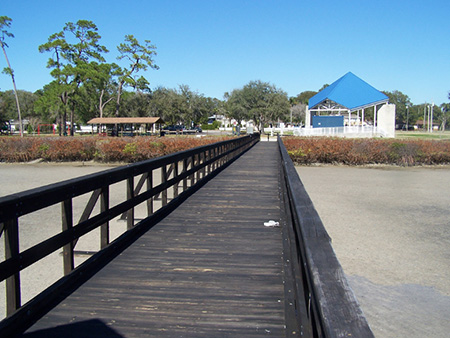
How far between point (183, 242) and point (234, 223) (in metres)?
1.32

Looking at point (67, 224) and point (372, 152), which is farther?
point (372, 152)

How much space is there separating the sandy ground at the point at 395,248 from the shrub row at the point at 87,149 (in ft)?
40.7

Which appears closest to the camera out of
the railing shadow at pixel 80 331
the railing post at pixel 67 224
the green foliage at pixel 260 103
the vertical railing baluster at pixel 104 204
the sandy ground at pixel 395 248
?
the railing shadow at pixel 80 331

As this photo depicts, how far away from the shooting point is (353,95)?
59156mm

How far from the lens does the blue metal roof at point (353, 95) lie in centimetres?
5559

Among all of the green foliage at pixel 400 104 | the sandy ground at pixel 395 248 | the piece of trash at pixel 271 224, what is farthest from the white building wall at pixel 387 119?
the green foliage at pixel 400 104

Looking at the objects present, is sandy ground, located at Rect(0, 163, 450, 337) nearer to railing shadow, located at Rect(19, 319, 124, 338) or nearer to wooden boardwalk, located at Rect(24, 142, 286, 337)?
wooden boardwalk, located at Rect(24, 142, 286, 337)

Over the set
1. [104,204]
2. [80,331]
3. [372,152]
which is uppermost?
[104,204]

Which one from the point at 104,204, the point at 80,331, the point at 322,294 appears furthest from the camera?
the point at 104,204

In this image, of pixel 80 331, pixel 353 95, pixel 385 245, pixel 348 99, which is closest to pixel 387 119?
pixel 348 99

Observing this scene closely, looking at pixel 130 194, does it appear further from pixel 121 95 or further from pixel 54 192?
pixel 121 95

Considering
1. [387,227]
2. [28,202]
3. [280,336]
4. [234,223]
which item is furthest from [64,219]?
[387,227]

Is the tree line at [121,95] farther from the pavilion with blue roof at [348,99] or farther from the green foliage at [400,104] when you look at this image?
the green foliage at [400,104]

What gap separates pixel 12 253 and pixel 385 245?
26.4 ft
